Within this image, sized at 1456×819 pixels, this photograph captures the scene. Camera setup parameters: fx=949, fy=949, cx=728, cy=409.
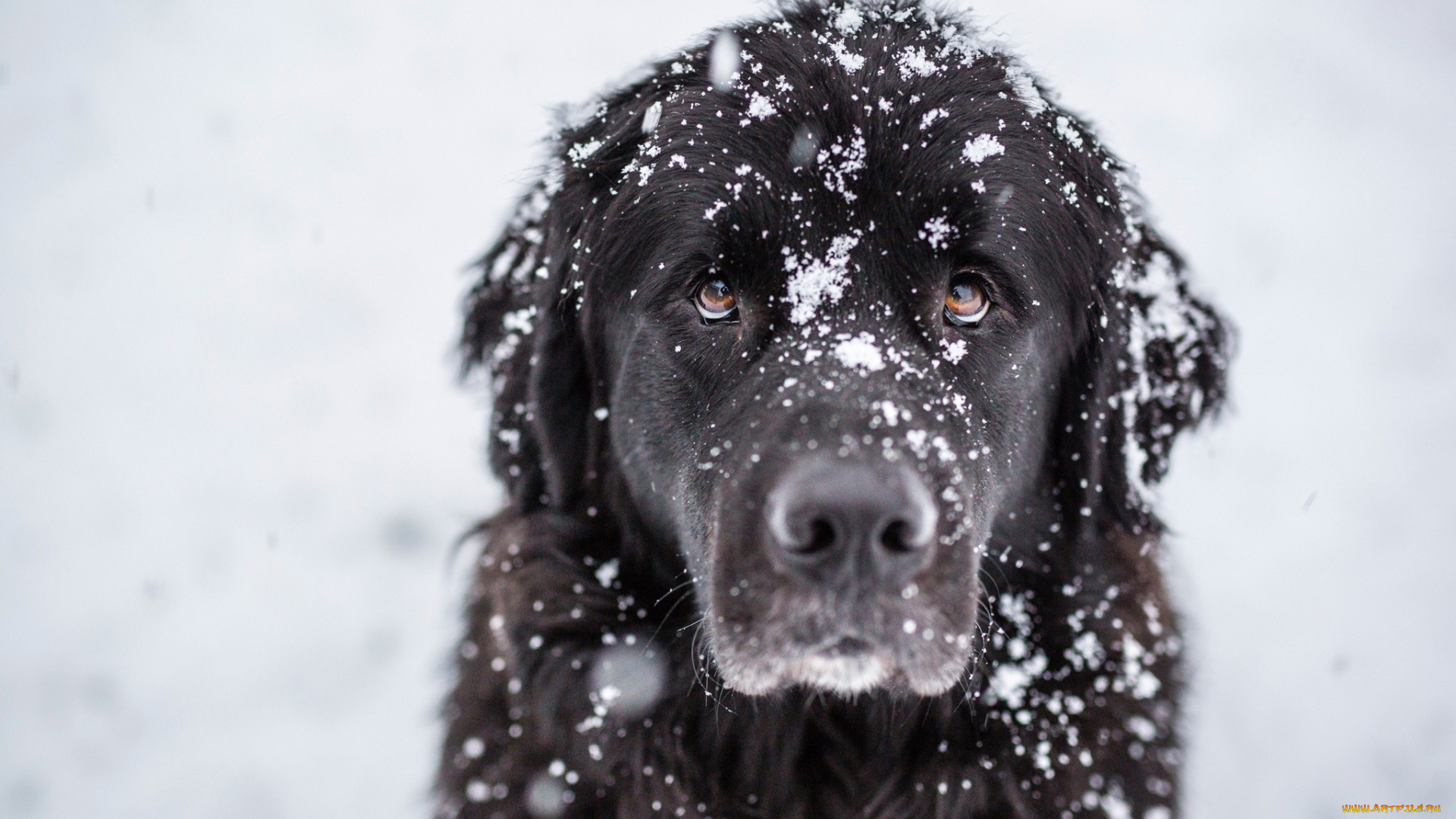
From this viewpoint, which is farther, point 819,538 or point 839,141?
point 839,141

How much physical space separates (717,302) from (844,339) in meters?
0.35

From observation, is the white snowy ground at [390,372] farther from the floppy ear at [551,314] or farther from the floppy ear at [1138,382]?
the floppy ear at [1138,382]

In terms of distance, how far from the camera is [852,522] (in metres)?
1.77

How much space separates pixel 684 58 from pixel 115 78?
498 cm

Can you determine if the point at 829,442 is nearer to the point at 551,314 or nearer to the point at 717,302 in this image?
the point at 717,302

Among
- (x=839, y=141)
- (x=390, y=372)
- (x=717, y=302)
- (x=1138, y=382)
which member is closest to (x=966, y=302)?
(x=839, y=141)

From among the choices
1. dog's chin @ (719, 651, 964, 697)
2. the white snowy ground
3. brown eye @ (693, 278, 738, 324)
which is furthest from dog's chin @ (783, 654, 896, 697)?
the white snowy ground

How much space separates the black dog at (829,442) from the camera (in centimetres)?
200

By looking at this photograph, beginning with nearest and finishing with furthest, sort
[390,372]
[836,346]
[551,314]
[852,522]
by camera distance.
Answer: [852,522]
[836,346]
[551,314]
[390,372]

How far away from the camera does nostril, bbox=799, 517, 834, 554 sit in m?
1.80

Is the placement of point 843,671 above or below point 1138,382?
below

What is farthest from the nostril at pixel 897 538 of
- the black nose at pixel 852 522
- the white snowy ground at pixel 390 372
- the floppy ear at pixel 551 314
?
the white snowy ground at pixel 390 372

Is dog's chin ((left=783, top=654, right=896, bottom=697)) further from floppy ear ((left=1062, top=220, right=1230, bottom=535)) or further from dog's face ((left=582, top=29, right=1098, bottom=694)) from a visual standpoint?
floppy ear ((left=1062, top=220, right=1230, bottom=535))

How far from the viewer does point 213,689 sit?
382cm
